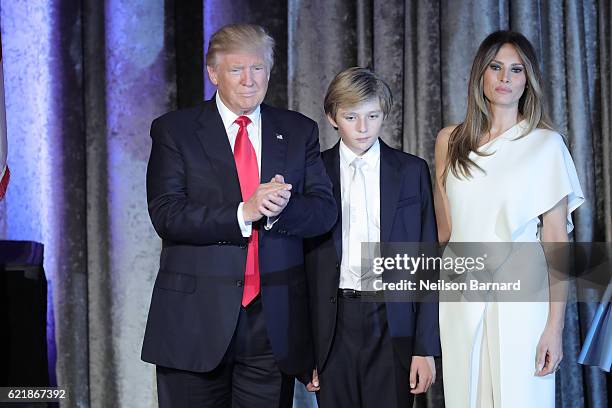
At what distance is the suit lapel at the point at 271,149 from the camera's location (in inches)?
83.9

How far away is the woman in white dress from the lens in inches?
90.4

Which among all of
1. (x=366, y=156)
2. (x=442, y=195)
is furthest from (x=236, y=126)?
(x=442, y=195)

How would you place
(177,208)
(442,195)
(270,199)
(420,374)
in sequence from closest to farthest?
(270,199)
(177,208)
(420,374)
(442,195)

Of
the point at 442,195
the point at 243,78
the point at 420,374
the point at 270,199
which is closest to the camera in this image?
the point at 270,199

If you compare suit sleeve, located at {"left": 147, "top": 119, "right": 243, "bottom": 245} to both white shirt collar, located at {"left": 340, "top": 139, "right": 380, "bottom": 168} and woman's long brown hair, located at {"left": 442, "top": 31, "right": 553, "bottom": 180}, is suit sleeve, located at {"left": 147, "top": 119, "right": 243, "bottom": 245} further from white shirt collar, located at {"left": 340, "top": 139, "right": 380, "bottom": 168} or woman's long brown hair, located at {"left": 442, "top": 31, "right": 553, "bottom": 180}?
woman's long brown hair, located at {"left": 442, "top": 31, "right": 553, "bottom": 180}

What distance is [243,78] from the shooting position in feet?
7.02

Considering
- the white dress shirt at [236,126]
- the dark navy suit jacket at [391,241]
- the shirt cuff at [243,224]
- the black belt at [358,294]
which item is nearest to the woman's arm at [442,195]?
the dark navy suit jacket at [391,241]

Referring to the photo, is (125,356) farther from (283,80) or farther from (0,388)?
(283,80)

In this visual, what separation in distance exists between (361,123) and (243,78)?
38 cm

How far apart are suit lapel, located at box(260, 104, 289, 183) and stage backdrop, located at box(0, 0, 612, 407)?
875 mm

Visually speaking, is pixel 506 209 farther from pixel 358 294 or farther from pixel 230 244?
pixel 230 244

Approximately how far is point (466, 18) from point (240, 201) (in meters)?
1.39

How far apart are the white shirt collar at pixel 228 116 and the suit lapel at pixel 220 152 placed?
0.07 ft

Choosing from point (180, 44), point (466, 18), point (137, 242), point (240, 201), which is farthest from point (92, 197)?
point (466, 18)
